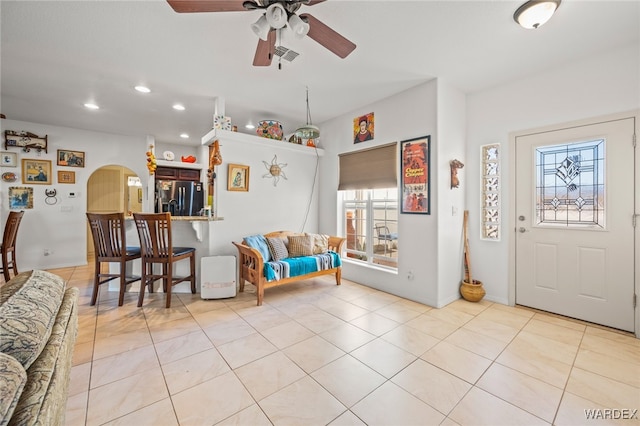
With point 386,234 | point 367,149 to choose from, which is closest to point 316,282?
point 386,234

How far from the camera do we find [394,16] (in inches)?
82.8

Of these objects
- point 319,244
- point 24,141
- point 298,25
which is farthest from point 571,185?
point 24,141

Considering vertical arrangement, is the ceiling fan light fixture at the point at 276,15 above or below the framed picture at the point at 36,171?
above

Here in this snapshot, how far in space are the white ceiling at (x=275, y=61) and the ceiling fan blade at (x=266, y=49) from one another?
303 millimetres

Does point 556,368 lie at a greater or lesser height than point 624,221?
lesser

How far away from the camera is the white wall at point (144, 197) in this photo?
3885 mm

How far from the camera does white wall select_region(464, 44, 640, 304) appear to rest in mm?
2539

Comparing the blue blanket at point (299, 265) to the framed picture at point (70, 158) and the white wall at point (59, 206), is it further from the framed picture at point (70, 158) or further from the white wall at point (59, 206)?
the framed picture at point (70, 158)

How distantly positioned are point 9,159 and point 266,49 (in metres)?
5.42

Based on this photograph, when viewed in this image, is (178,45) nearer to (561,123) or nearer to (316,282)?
(316,282)

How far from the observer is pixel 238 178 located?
3.88 metres

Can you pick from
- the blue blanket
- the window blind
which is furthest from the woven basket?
the blue blanket

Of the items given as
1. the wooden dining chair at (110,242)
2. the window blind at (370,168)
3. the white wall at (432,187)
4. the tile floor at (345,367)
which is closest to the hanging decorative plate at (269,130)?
the window blind at (370,168)

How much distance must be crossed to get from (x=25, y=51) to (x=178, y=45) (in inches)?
59.0
